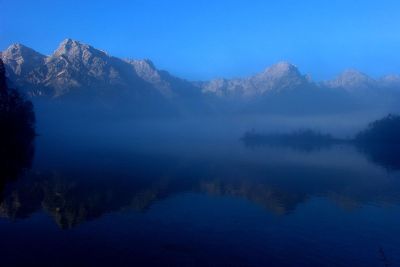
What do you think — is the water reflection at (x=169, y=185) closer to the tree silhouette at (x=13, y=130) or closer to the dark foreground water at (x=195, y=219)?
the dark foreground water at (x=195, y=219)

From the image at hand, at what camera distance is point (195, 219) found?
70.8 meters

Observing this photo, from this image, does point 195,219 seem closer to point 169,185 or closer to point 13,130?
point 169,185

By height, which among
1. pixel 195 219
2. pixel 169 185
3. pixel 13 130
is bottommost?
pixel 195 219

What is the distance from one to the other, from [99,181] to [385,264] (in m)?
74.1

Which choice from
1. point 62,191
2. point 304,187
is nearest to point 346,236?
point 304,187

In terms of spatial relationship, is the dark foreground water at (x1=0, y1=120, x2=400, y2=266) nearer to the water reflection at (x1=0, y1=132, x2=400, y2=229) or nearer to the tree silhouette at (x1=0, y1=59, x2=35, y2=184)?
the water reflection at (x1=0, y1=132, x2=400, y2=229)

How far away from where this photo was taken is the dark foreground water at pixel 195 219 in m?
51.8

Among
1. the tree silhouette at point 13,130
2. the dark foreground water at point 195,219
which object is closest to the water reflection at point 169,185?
the dark foreground water at point 195,219

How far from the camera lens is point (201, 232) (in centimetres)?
6256

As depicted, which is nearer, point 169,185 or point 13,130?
point 169,185

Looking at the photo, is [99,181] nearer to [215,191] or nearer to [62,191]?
[62,191]

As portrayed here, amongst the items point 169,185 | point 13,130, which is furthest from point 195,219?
point 13,130

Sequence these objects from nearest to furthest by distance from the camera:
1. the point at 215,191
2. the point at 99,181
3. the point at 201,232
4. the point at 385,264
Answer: the point at 385,264 < the point at 201,232 < the point at 215,191 < the point at 99,181

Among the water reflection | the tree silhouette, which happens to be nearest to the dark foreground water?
the water reflection
